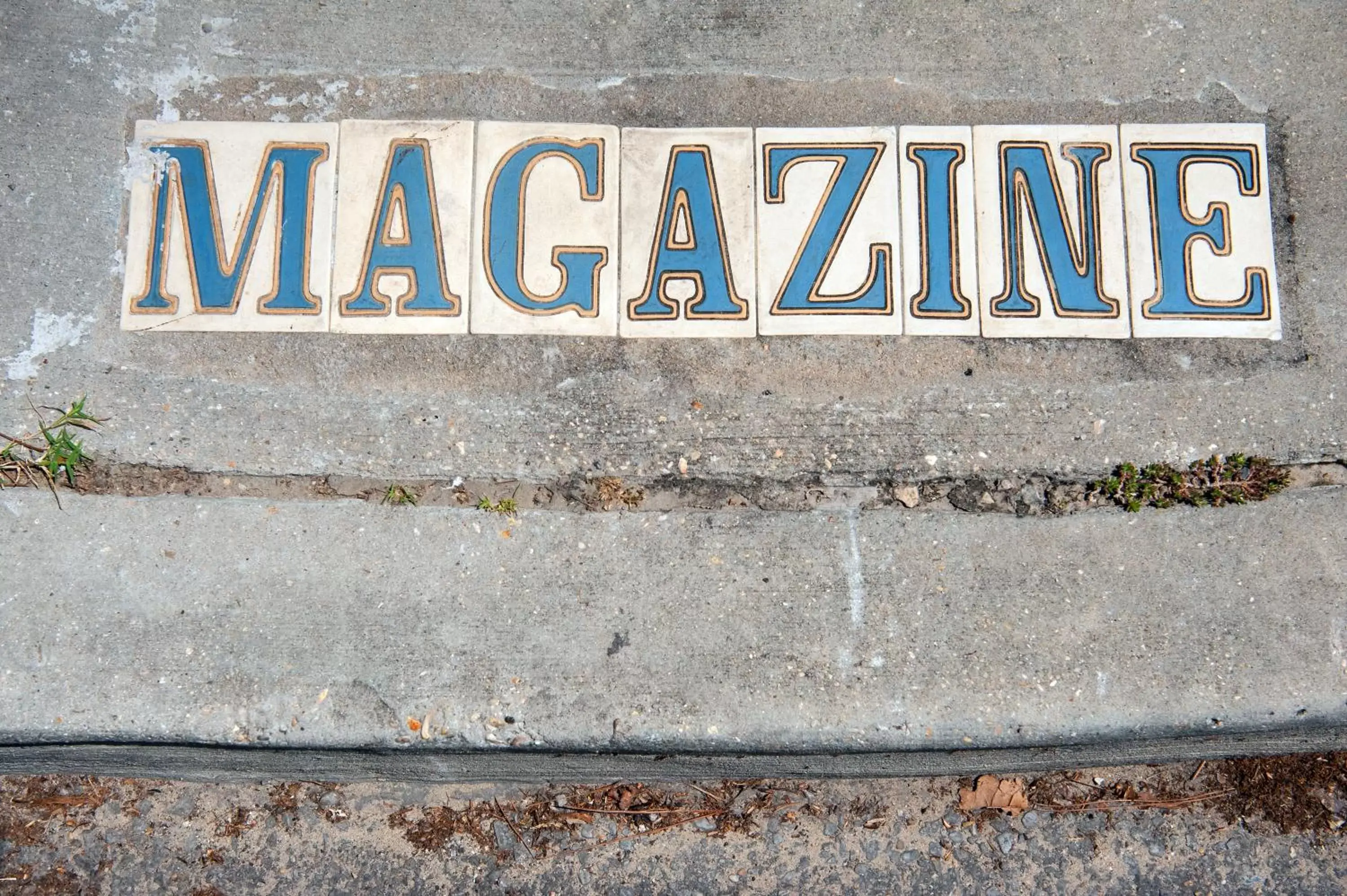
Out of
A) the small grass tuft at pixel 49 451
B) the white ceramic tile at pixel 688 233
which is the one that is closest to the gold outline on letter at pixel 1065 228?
the white ceramic tile at pixel 688 233

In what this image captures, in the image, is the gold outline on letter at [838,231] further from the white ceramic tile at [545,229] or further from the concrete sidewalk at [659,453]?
the white ceramic tile at [545,229]

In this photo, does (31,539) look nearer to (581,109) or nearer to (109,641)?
(109,641)

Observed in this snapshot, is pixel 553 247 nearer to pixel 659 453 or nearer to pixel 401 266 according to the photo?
pixel 401 266

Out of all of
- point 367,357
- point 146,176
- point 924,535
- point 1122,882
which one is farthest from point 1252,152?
point 146,176

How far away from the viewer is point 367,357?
9.82ft

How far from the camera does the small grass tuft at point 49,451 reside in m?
2.91

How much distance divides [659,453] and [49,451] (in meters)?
2.10

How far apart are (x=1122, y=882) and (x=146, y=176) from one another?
4214mm

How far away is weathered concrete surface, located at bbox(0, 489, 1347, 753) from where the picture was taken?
276cm

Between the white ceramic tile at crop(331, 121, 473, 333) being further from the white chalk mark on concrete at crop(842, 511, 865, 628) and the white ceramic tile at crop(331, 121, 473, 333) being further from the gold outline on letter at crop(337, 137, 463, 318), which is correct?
the white chalk mark on concrete at crop(842, 511, 865, 628)

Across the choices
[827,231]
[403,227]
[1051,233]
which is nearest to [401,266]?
[403,227]

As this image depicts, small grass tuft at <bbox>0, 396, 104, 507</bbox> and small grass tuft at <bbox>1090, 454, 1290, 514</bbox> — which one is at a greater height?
small grass tuft at <bbox>0, 396, 104, 507</bbox>

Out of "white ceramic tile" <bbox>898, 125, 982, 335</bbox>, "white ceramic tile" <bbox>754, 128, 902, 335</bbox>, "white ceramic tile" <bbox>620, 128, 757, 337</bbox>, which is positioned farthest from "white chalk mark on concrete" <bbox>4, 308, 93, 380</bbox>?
"white ceramic tile" <bbox>898, 125, 982, 335</bbox>

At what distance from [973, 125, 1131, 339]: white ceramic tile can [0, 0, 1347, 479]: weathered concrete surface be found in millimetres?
88
